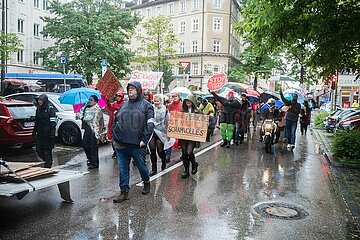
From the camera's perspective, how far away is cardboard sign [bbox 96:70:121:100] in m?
10.8

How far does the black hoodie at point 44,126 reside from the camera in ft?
26.6

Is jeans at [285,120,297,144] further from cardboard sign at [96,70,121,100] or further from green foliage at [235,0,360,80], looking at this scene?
cardboard sign at [96,70,121,100]

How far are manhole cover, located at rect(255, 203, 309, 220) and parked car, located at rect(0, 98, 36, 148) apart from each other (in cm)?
690

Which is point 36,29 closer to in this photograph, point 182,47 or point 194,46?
point 182,47

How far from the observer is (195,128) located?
336 inches

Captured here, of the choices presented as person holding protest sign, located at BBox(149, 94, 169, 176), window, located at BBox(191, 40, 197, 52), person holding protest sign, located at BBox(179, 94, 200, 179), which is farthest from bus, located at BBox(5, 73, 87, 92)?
window, located at BBox(191, 40, 197, 52)

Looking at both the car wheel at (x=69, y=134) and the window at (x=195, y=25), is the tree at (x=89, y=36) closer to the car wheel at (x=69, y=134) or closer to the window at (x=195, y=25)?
the car wheel at (x=69, y=134)

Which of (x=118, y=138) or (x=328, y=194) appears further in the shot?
(x=328, y=194)

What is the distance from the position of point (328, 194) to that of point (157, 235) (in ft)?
13.7

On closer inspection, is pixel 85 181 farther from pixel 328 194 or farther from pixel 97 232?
pixel 328 194

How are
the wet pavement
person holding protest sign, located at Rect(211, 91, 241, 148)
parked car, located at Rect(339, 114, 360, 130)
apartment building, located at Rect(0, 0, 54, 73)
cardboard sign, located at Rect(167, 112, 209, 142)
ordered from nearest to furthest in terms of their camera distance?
1. the wet pavement
2. cardboard sign, located at Rect(167, 112, 209, 142)
3. person holding protest sign, located at Rect(211, 91, 241, 148)
4. parked car, located at Rect(339, 114, 360, 130)
5. apartment building, located at Rect(0, 0, 54, 73)

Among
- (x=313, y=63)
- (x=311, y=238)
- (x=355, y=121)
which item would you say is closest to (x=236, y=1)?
(x=355, y=121)

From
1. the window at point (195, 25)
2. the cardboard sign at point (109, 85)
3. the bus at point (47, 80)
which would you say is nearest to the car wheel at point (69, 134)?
the cardboard sign at point (109, 85)

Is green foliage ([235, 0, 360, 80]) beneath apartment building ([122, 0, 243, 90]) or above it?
beneath
